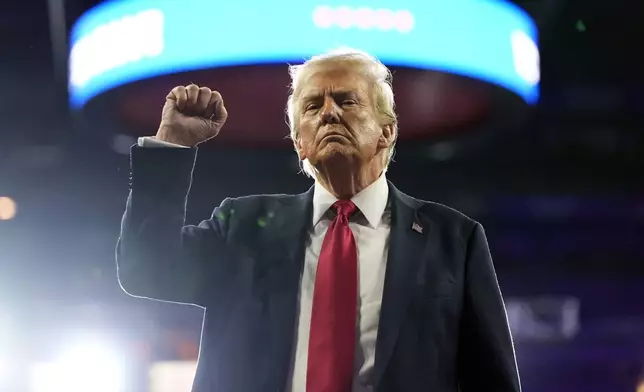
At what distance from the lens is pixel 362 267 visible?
1.14 meters

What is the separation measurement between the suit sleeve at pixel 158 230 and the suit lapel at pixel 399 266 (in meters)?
0.30

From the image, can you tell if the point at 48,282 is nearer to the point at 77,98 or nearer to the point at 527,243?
the point at 77,98

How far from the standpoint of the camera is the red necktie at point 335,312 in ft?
3.46

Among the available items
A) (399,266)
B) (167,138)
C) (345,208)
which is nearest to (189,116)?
(167,138)

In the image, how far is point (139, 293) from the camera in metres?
1.14

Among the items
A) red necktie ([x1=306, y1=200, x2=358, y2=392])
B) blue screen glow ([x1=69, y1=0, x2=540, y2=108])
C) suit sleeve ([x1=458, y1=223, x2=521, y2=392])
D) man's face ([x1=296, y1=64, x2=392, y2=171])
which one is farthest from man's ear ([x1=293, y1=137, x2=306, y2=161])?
blue screen glow ([x1=69, y1=0, x2=540, y2=108])

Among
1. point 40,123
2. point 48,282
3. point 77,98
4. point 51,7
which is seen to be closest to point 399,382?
point 77,98

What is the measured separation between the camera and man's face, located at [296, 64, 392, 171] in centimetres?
115

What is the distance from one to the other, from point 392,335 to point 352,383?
0.09 m

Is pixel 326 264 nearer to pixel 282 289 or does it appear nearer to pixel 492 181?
pixel 282 289

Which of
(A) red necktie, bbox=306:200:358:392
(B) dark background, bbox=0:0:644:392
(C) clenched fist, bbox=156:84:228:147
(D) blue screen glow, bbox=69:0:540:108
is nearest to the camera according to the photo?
(A) red necktie, bbox=306:200:358:392

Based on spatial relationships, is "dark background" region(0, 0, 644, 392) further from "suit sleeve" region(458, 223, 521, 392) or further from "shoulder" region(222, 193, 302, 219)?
"suit sleeve" region(458, 223, 521, 392)

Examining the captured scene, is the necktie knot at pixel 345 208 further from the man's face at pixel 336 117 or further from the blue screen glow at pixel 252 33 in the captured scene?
the blue screen glow at pixel 252 33

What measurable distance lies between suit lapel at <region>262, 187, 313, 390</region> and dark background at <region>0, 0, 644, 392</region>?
759 millimetres
